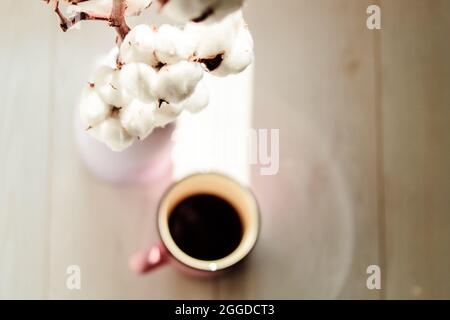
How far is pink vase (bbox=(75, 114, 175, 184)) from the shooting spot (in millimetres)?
519

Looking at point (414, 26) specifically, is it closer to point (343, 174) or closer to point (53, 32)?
point (343, 174)

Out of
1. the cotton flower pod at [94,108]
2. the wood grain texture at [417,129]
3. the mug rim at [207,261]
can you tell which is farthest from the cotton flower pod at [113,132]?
the wood grain texture at [417,129]

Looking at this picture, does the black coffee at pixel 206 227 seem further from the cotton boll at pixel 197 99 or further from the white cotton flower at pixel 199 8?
the white cotton flower at pixel 199 8

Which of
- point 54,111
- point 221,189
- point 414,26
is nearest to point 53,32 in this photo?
point 54,111

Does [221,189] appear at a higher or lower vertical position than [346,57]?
lower

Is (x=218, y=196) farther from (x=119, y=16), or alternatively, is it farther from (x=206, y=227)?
(x=119, y=16)

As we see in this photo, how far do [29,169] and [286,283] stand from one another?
0.80 ft

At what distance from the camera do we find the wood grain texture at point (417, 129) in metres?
0.57

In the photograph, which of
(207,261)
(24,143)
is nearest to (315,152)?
(207,261)

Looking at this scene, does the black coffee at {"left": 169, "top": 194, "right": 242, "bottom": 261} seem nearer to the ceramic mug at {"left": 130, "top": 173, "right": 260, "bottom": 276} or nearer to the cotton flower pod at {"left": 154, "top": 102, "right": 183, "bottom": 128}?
the ceramic mug at {"left": 130, "top": 173, "right": 260, "bottom": 276}

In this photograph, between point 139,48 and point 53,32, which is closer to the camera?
point 139,48

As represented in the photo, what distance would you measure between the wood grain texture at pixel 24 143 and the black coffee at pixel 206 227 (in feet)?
0.40

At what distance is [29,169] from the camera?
554 millimetres
